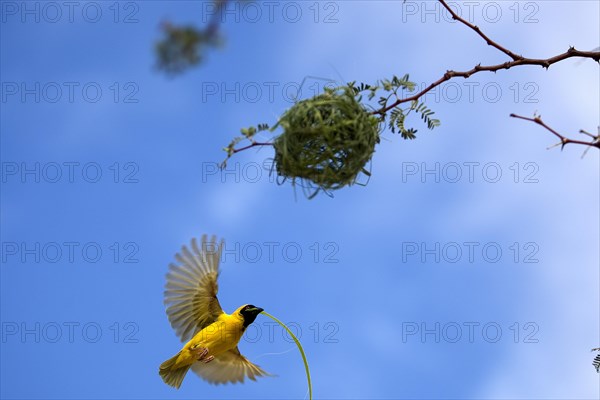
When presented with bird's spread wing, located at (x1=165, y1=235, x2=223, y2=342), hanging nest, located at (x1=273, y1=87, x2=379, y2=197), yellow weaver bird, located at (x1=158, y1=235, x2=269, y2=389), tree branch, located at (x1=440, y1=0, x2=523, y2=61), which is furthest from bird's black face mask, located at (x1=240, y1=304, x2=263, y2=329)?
tree branch, located at (x1=440, y1=0, x2=523, y2=61)

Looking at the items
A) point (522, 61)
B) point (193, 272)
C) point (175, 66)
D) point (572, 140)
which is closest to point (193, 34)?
point (175, 66)

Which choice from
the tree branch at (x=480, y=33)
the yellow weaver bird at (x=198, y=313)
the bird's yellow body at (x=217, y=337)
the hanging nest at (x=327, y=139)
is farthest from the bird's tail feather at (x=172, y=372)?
the tree branch at (x=480, y=33)

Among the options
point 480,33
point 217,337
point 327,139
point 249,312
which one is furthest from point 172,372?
point 480,33

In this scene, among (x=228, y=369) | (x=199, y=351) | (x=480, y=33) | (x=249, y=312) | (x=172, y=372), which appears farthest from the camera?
(x=228, y=369)

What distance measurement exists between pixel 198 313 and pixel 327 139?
4.78 ft

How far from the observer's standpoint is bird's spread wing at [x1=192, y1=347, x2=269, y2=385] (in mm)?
3713

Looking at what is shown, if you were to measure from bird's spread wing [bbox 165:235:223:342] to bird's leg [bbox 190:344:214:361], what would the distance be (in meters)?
0.10

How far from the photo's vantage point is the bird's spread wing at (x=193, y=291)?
343cm

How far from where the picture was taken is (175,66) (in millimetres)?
1479

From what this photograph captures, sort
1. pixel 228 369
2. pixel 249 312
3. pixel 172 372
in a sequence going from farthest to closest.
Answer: pixel 228 369
pixel 172 372
pixel 249 312

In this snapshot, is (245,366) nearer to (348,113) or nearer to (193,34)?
(348,113)

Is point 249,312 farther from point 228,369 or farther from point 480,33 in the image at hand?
point 480,33

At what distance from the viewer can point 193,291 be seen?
3473 millimetres

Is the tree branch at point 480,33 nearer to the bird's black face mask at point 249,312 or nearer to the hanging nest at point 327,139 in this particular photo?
the hanging nest at point 327,139
